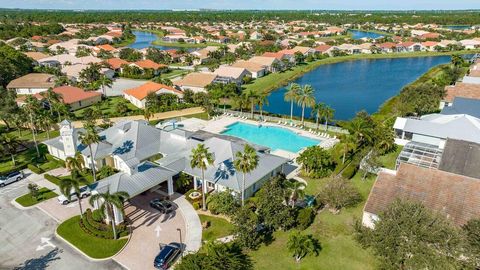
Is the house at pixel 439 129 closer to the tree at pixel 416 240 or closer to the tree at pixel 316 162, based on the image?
the tree at pixel 316 162

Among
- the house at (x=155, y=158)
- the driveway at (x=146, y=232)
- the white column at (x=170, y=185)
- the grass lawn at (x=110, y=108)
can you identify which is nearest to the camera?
the driveway at (x=146, y=232)

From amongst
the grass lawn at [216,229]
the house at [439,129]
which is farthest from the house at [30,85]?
the house at [439,129]

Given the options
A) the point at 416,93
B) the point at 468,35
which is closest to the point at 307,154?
the point at 416,93

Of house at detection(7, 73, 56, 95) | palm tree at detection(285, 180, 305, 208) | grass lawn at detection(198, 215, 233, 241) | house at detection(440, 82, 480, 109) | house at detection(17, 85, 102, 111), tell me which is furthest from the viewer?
house at detection(7, 73, 56, 95)

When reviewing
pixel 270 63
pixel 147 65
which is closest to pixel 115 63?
pixel 147 65

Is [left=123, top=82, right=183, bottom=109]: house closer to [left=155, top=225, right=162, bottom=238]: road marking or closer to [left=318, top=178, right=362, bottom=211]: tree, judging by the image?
[left=155, top=225, right=162, bottom=238]: road marking

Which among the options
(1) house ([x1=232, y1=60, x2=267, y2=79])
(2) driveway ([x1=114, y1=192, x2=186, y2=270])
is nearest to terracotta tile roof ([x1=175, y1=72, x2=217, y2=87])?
(1) house ([x1=232, y1=60, x2=267, y2=79])
